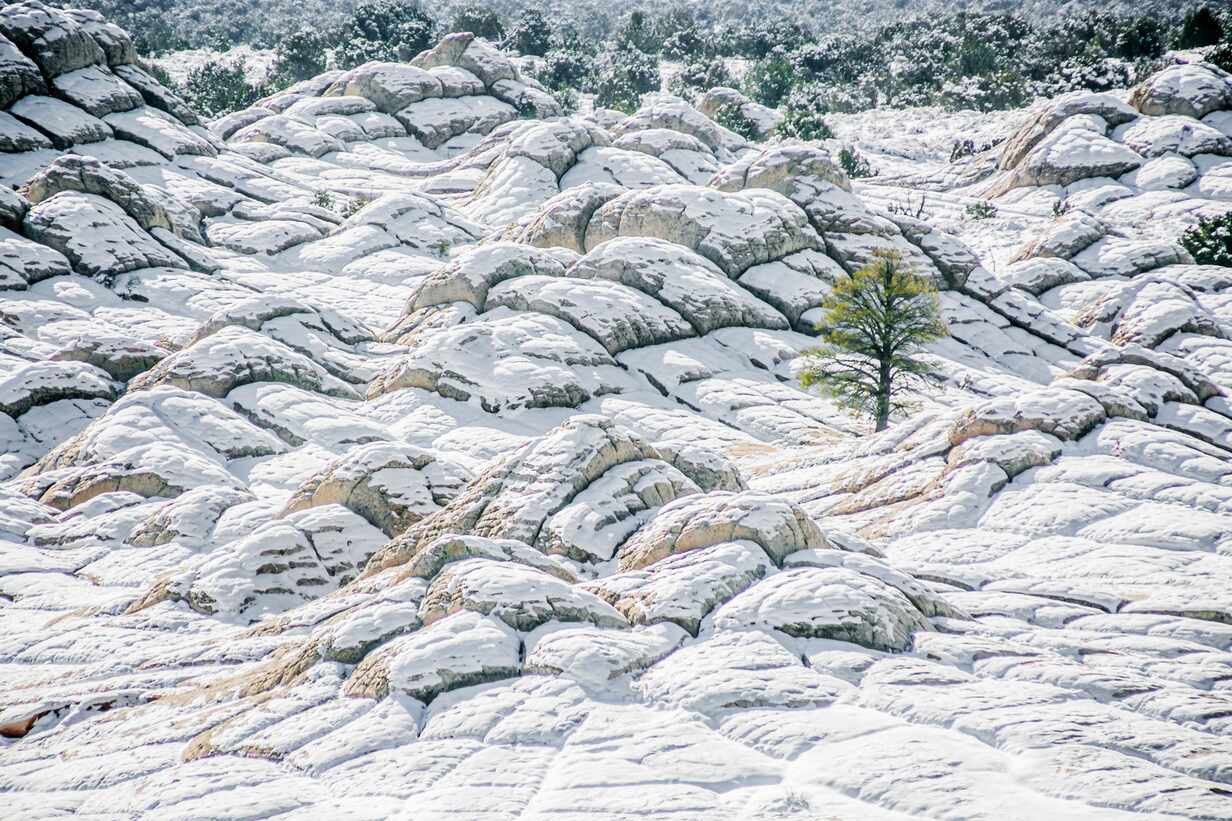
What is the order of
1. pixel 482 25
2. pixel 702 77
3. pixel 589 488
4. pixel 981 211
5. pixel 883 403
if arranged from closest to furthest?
1. pixel 589 488
2. pixel 883 403
3. pixel 981 211
4. pixel 702 77
5. pixel 482 25

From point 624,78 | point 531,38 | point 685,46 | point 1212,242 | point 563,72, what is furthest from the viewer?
point 685,46

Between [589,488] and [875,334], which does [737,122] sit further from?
[589,488]

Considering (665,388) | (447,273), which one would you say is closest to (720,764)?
(665,388)

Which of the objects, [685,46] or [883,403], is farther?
[685,46]

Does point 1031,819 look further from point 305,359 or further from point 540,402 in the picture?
point 305,359

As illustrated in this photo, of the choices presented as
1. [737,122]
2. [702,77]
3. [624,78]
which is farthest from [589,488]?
[702,77]

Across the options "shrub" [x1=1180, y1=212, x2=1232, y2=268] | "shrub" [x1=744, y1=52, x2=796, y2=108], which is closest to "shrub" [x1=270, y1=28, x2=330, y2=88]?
"shrub" [x1=744, y1=52, x2=796, y2=108]

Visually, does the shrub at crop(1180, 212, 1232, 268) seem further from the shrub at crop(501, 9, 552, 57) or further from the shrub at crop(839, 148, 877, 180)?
the shrub at crop(501, 9, 552, 57)
